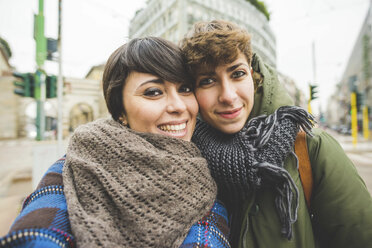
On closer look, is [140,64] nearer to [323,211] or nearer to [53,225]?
[53,225]

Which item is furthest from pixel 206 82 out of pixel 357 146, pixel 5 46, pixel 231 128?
pixel 5 46

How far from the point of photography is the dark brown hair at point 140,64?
1178 mm

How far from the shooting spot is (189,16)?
2384 centimetres

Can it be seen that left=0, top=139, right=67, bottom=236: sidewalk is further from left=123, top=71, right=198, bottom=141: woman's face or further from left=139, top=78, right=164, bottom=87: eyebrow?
left=139, top=78, right=164, bottom=87: eyebrow

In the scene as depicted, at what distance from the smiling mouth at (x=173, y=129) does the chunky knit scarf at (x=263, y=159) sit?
0.64 feet

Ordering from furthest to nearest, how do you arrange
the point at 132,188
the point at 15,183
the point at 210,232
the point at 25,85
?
the point at 15,183 → the point at 25,85 → the point at 210,232 → the point at 132,188

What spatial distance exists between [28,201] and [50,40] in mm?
3946

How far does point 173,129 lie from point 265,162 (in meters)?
0.56

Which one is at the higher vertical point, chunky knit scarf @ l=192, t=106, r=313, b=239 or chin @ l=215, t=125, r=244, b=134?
chin @ l=215, t=125, r=244, b=134

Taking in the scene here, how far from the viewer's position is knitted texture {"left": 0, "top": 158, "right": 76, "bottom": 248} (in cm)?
70

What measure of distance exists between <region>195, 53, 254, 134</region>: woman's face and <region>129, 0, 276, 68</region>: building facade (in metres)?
20.7

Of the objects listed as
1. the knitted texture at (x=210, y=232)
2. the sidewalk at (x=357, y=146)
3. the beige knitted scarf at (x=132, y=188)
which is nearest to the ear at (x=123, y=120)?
the beige knitted scarf at (x=132, y=188)

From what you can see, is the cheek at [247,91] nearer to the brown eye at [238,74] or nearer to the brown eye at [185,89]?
the brown eye at [238,74]

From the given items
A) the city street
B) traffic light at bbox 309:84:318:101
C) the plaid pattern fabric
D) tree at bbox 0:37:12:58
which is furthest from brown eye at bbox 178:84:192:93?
tree at bbox 0:37:12:58
